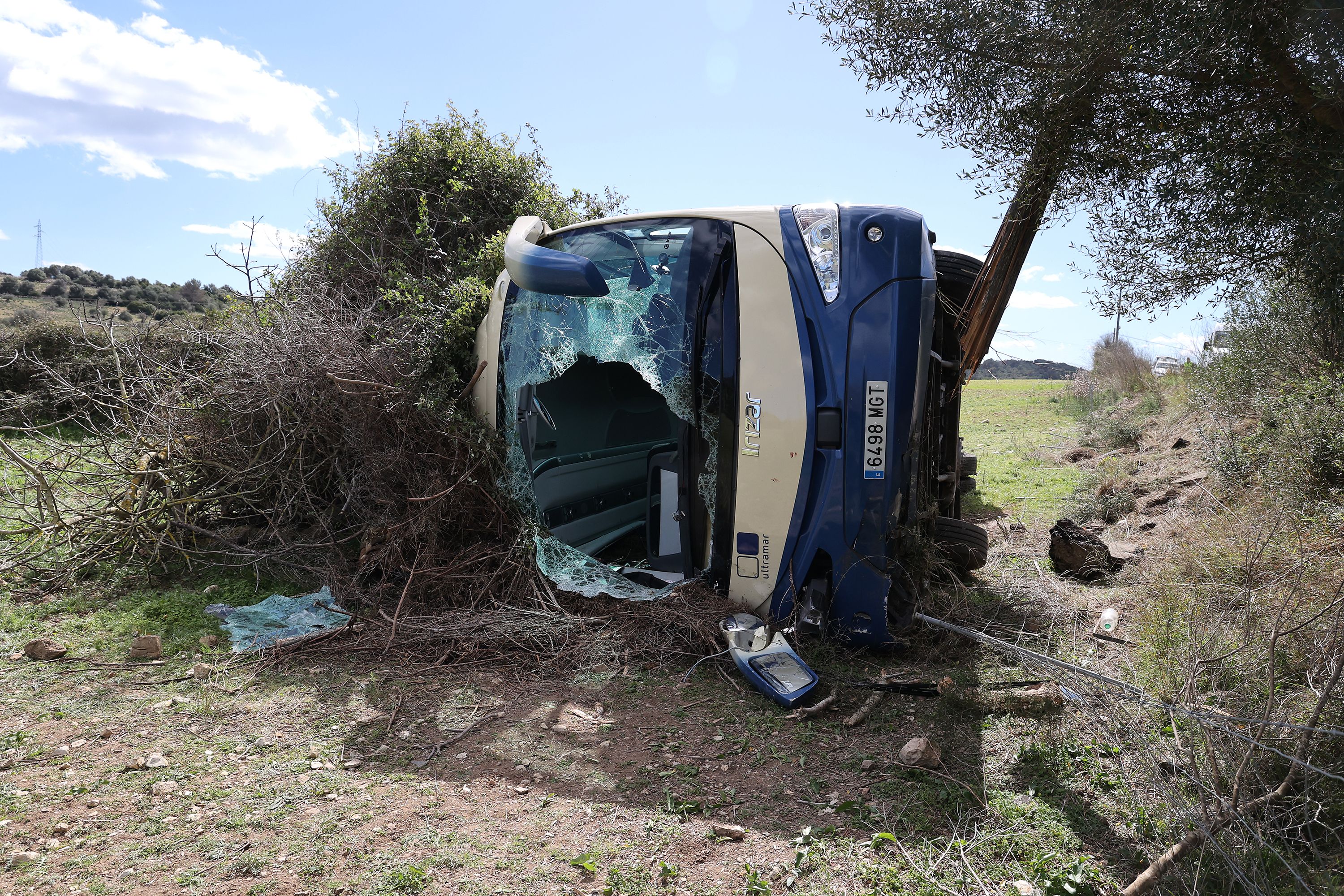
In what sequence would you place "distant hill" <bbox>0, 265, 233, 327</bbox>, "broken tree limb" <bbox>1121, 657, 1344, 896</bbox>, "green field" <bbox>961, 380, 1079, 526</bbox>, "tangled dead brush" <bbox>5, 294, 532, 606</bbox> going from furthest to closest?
"distant hill" <bbox>0, 265, 233, 327</bbox>, "green field" <bbox>961, 380, 1079, 526</bbox>, "tangled dead brush" <bbox>5, 294, 532, 606</bbox>, "broken tree limb" <bbox>1121, 657, 1344, 896</bbox>

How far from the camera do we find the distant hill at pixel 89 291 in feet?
100

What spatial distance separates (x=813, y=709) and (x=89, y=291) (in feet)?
146

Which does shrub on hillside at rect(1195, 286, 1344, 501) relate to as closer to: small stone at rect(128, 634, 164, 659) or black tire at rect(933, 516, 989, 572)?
black tire at rect(933, 516, 989, 572)

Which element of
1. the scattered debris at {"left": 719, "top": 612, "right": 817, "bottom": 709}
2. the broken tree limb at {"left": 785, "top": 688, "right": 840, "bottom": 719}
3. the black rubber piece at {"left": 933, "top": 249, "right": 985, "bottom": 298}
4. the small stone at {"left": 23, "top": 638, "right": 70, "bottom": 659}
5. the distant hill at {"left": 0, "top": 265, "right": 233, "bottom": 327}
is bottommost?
the small stone at {"left": 23, "top": 638, "right": 70, "bottom": 659}

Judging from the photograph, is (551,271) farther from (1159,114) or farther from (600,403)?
(1159,114)

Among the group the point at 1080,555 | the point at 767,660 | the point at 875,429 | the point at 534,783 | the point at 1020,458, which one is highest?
the point at 875,429

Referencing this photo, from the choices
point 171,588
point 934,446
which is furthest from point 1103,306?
point 171,588

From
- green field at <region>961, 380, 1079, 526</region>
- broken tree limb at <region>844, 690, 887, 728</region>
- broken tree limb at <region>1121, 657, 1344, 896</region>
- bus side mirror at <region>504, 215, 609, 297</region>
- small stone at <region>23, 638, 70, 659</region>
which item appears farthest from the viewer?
green field at <region>961, 380, 1079, 526</region>

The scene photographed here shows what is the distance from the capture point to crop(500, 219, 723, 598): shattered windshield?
456cm

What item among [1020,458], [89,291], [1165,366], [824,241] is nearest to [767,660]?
[824,241]

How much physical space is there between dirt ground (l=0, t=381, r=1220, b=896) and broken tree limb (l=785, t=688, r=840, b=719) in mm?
38

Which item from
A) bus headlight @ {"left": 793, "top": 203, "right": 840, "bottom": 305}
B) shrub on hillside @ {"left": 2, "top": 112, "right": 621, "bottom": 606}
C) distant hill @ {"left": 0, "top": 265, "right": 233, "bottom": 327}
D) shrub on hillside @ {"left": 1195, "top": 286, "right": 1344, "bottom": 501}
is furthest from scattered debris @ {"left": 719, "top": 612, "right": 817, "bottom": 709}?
distant hill @ {"left": 0, "top": 265, "right": 233, "bottom": 327}

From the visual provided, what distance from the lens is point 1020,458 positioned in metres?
13.9

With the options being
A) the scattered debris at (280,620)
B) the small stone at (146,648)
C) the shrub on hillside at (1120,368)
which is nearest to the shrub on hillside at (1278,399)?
the scattered debris at (280,620)
